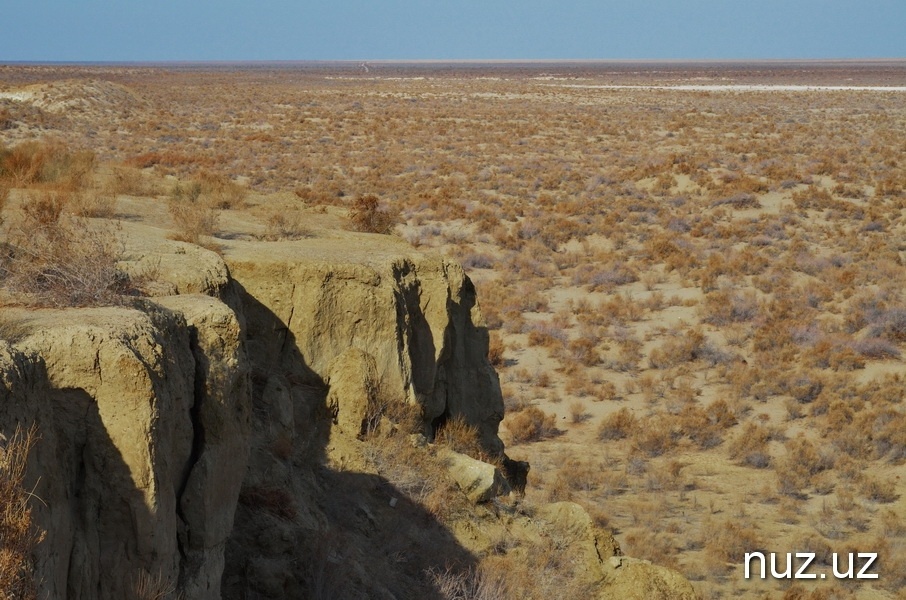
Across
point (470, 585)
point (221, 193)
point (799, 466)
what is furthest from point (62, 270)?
point (799, 466)

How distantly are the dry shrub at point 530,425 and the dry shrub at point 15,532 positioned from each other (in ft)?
34.8

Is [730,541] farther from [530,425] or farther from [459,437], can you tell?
[530,425]

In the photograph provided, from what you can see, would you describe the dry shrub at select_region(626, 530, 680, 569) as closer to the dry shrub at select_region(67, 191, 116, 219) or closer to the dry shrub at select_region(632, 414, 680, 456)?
the dry shrub at select_region(632, 414, 680, 456)

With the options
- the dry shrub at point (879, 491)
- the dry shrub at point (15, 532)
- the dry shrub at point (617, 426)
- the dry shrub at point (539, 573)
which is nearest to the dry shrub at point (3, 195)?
the dry shrub at point (15, 532)

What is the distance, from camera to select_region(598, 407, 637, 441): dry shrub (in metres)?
14.1

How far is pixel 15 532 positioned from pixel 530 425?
11016 millimetres

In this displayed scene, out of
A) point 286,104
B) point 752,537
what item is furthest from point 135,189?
point 286,104


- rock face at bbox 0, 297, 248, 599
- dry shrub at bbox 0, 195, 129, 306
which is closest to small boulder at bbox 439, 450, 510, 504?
rock face at bbox 0, 297, 248, 599

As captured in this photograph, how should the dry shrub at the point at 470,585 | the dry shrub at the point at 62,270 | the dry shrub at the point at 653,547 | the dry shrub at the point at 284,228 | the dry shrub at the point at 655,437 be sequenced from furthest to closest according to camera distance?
the dry shrub at the point at 655,437 < the dry shrub at the point at 653,547 < the dry shrub at the point at 284,228 < the dry shrub at the point at 470,585 < the dry shrub at the point at 62,270

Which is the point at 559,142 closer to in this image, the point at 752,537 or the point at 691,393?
the point at 691,393

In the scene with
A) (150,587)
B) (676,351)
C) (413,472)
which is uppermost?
(150,587)

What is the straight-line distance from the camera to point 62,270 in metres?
5.42

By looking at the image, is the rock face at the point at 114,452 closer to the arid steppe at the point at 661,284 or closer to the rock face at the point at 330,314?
the arid steppe at the point at 661,284

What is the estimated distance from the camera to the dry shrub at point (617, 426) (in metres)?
14.1
